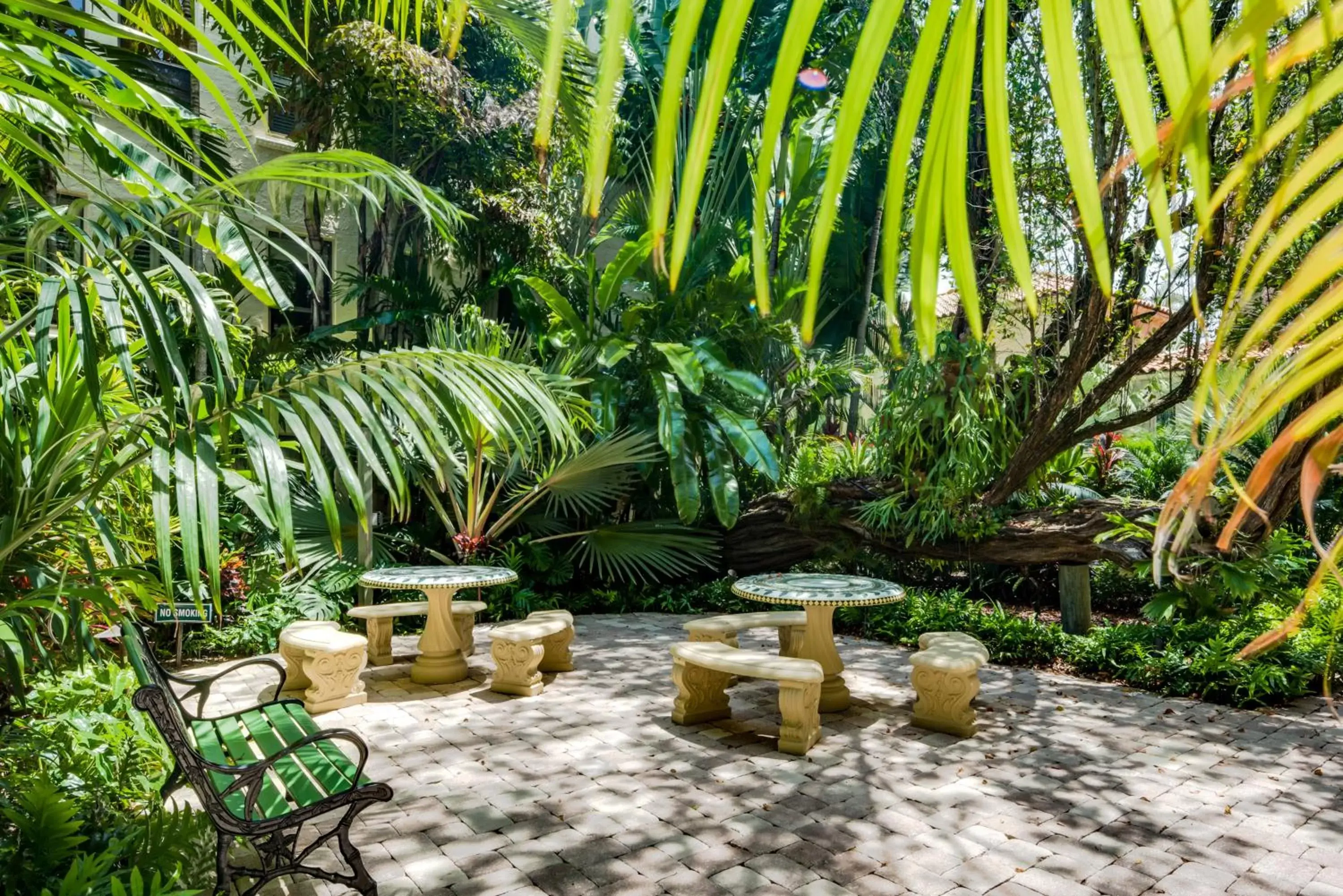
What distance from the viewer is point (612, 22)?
1.40 ft

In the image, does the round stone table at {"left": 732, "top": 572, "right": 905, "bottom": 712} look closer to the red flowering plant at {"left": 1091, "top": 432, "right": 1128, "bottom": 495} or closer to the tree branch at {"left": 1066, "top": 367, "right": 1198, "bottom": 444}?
the tree branch at {"left": 1066, "top": 367, "right": 1198, "bottom": 444}

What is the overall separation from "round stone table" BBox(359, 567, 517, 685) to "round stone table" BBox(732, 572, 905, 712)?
193 cm

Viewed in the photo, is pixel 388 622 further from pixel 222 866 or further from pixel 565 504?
pixel 222 866

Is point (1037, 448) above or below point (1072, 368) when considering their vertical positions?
below

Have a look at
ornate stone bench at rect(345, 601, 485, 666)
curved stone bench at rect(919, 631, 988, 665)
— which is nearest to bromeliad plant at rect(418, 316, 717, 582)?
ornate stone bench at rect(345, 601, 485, 666)

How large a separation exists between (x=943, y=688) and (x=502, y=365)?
3.51 meters

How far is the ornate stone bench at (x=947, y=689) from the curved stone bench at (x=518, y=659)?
2598 millimetres

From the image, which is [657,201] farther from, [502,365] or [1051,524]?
[1051,524]

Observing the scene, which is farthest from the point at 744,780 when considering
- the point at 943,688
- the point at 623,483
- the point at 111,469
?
the point at 623,483

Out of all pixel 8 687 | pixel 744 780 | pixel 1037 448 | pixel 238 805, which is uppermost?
pixel 1037 448

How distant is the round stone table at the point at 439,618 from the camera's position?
661 cm

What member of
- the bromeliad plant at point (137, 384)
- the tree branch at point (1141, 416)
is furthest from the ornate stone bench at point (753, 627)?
the bromeliad plant at point (137, 384)

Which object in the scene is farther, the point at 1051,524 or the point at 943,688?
the point at 1051,524

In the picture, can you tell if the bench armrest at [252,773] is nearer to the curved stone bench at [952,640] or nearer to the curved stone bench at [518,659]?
the curved stone bench at [518,659]
